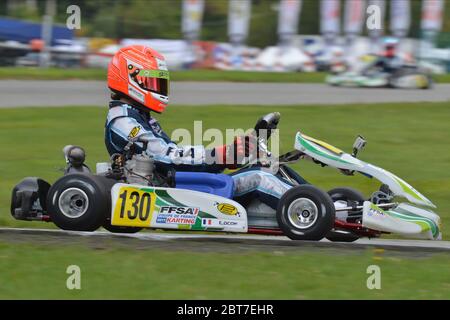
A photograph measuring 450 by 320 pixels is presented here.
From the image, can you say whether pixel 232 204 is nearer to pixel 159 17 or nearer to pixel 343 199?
pixel 343 199

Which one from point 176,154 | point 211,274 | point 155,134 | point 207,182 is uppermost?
point 155,134

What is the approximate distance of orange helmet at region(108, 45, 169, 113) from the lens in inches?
310

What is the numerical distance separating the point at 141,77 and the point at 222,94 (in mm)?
13341

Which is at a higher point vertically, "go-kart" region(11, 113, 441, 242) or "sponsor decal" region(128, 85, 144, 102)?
"sponsor decal" region(128, 85, 144, 102)

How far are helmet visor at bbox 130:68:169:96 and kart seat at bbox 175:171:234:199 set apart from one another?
0.77 meters

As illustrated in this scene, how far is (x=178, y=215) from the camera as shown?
7.34m

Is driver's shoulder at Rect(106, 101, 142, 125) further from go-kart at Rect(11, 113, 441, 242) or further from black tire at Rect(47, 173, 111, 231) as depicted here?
black tire at Rect(47, 173, 111, 231)

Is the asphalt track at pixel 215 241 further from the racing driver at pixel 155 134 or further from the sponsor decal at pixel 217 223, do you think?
the racing driver at pixel 155 134

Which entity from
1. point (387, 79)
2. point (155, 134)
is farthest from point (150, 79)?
point (387, 79)

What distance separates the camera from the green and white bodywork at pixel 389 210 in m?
7.16

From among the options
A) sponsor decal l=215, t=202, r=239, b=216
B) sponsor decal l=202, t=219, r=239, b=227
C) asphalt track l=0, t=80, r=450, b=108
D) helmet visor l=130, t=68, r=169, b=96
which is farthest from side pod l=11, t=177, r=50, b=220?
asphalt track l=0, t=80, r=450, b=108

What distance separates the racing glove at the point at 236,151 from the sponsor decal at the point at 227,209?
44cm

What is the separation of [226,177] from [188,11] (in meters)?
23.6

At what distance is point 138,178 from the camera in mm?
7672
